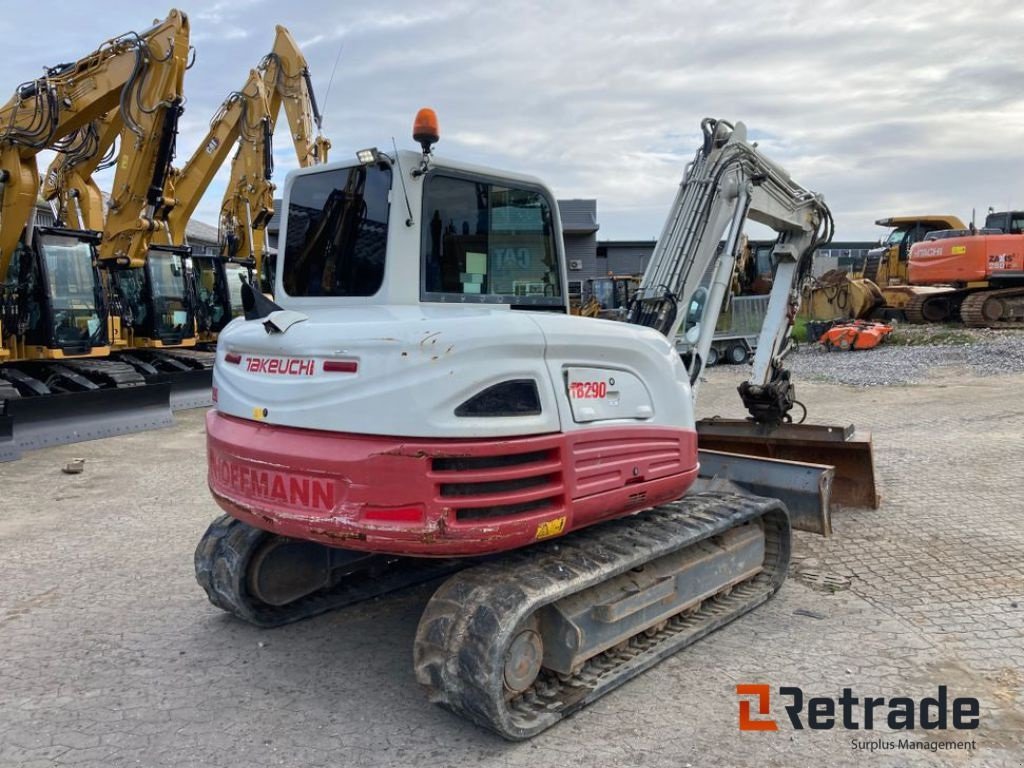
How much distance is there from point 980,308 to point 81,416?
A: 766 inches

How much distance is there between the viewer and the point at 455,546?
3.20 m

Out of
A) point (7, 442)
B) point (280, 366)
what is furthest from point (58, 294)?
point (280, 366)

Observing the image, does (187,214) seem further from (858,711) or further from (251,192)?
(858,711)

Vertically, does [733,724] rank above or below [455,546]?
below

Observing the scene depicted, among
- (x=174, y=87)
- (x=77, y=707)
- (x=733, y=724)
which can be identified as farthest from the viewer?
(x=174, y=87)

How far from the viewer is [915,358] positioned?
1634 centimetres

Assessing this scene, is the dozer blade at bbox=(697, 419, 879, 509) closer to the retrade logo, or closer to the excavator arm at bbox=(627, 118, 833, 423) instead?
the excavator arm at bbox=(627, 118, 833, 423)

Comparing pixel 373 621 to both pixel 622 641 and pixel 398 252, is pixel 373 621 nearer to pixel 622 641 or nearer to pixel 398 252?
pixel 622 641

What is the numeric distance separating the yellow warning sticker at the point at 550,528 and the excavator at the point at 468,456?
1 cm

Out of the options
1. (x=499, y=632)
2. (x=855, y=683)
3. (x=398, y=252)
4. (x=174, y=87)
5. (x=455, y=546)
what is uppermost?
(x=174, y=87)

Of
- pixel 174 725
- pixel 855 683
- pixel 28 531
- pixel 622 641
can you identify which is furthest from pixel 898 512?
pixel 28 531

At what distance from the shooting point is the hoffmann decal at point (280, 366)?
Answer: 11.2 feet

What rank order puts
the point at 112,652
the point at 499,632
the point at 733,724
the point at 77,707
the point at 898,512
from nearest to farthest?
the point at 499,632
the point at 733,724
the point at 77,707
the point at 112,652
the point at 898,512

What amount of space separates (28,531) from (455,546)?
16.6 ft
